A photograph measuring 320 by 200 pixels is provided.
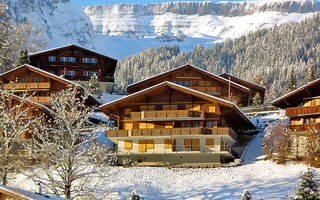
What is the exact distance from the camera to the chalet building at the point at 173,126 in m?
50.1

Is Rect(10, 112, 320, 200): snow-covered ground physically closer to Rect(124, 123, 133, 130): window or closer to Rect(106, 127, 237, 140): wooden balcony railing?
Rect(106, 127, 237, 140): wooden balcony railing

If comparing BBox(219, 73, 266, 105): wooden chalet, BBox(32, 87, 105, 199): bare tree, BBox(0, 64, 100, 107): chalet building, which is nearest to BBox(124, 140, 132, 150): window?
BBox(32, 87, 105, 199): bare tree

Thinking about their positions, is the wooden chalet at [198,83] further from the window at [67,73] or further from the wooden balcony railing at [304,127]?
the wooden balcony railing at [304,127]

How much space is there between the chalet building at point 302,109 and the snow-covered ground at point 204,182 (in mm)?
4571

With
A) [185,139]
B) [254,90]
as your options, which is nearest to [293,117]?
[185,139]

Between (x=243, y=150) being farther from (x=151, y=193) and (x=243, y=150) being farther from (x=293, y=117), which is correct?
(x=151, y=193)

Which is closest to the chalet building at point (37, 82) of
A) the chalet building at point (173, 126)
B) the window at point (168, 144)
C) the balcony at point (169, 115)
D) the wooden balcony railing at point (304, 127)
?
the chalet building at point (173, 126)

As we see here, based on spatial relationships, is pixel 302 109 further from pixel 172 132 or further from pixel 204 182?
pixel 204 182

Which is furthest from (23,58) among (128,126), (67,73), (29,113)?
(128,126)

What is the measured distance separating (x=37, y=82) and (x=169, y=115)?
67.9 ft

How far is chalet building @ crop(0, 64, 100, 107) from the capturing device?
207 ft

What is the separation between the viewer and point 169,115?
2007 inches

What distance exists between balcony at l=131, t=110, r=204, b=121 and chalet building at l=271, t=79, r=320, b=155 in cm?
889

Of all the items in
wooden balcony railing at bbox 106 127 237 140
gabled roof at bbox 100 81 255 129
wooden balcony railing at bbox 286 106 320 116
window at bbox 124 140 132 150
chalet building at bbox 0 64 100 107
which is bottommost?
window at bbox 124 140 132 150
